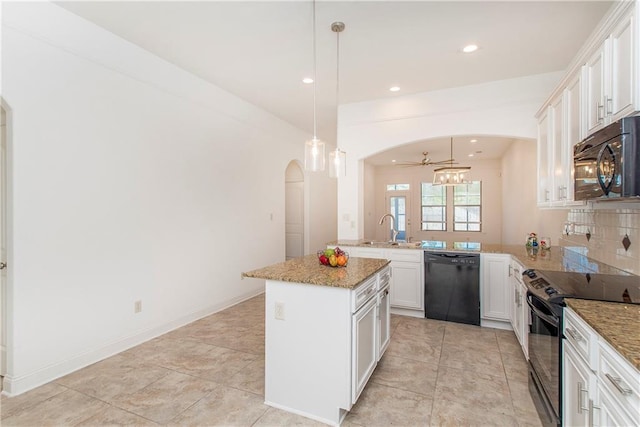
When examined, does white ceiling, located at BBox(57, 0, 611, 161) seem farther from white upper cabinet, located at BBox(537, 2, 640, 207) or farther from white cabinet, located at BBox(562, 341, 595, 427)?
white cabinet, located at BBox(562, 341, 595, 427)

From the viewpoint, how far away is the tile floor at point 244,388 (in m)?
2.09

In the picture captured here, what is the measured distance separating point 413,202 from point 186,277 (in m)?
7.13

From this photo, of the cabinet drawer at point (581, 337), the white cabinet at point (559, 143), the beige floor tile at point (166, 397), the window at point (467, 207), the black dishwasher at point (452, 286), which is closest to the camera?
the cabinet drawer at point (581, 337)

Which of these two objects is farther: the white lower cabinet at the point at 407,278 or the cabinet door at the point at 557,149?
the white lower cabinet at the point at 407,278

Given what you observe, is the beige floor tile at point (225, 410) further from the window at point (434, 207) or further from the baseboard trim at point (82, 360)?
the window at point (434, 207)

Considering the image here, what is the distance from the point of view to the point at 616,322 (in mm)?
1376

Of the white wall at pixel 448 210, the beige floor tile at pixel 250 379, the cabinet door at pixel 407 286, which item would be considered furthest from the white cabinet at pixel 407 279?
the white wall at pixel 448 210

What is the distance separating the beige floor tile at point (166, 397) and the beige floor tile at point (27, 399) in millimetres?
525

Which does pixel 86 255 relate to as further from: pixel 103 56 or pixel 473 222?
pixel 473 222

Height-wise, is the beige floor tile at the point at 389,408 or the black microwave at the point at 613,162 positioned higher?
the black microwave at the point at 613,162

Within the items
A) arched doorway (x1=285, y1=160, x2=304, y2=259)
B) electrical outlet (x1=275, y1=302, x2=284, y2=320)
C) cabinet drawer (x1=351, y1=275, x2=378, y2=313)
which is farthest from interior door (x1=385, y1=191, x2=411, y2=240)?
electrical outlet (x1=275, y1=302, x2=284, y2=320)

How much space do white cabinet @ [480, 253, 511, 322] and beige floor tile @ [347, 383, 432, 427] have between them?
1860 mm

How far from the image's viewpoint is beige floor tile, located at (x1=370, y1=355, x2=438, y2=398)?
8.04 ft

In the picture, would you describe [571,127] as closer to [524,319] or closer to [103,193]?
[524,319]
